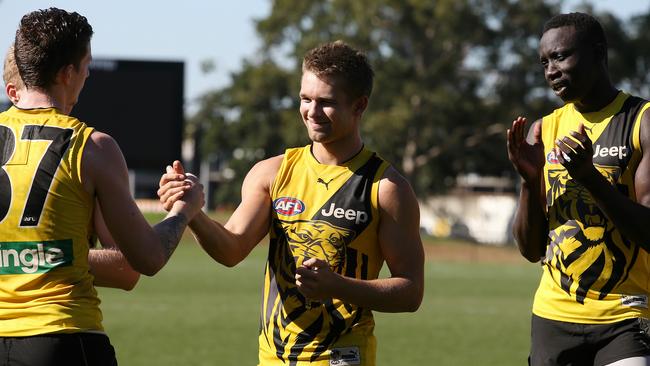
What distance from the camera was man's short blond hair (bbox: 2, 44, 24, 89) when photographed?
4.82 m

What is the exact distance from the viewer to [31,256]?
4387mm

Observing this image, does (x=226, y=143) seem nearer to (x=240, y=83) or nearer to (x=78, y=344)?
(x=240, y=83)

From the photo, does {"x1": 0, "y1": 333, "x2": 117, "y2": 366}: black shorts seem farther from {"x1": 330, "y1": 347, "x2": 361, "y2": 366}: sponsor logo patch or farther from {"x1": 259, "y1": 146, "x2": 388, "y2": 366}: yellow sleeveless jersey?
{"x1": 330, "y1": 347, "x2": 361, "y2": 366}: sponsor logo patch

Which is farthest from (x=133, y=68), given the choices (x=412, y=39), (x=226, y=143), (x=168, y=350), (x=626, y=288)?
(x=226, y=143)

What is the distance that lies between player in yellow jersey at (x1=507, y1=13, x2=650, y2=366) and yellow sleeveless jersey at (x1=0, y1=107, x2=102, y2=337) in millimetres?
2134

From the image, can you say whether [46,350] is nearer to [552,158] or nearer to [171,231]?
[171,231]

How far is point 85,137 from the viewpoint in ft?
14.6

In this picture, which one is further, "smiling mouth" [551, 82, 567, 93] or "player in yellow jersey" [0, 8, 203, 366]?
"smiling mouth" [551, 82, 567, 93]

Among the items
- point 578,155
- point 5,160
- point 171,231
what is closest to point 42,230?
point 5,160

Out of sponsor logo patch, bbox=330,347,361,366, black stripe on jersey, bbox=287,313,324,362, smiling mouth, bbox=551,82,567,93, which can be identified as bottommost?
sponsor logo patch, bbox=330,347,361,366

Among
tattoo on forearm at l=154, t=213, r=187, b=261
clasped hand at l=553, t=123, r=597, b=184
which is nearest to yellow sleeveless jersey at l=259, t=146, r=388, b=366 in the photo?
tattoo on forearm at l=154, t=213, r=187, b=261

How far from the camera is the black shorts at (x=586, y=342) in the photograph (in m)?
5.29

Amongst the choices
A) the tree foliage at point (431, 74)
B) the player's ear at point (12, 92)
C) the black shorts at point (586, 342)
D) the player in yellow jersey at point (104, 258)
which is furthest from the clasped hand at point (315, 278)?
the tree foliage at point (431, 74)

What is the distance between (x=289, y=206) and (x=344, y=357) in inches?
28.7
